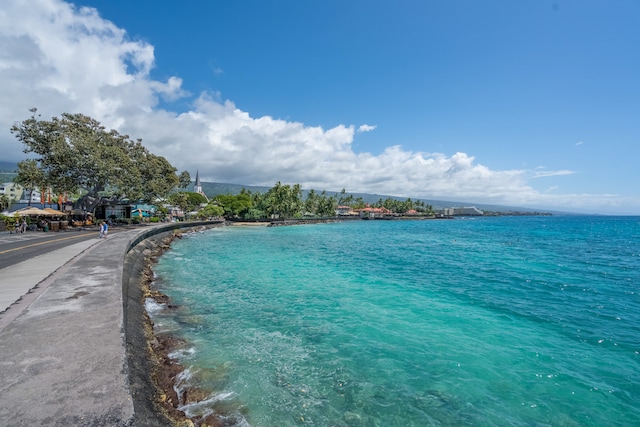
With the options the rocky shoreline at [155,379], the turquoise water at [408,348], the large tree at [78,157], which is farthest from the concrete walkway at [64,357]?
the large tree at [78,157]

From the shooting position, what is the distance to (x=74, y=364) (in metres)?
4.27

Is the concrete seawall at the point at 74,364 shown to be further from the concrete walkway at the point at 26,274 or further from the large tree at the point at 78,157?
the large tree at the point at 78,157

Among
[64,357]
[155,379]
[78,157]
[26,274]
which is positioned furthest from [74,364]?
[78,157]

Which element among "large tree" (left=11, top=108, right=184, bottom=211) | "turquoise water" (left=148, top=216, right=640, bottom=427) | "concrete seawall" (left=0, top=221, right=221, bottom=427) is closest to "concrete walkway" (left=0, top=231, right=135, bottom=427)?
"concrete seawall" (left=0, top=221, right=221, bottom=427)

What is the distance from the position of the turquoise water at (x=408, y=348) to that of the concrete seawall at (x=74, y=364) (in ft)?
5.27

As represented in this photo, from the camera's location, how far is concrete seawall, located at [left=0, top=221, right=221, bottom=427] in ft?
10.8

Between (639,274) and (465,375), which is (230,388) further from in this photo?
(639,274)

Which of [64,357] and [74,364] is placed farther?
[64,357]

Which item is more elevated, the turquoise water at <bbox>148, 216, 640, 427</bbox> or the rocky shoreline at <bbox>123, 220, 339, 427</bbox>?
the rocky shoreline at <bbox>123, 220, 339, 427</bbox>

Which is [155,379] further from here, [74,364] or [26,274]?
[26,274]

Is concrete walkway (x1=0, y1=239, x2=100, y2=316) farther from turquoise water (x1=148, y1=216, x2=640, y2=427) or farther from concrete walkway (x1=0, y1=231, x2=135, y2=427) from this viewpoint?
turquoise water (x1=148, y1=216, x2=640, y2=427)

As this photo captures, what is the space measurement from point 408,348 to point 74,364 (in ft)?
23.5

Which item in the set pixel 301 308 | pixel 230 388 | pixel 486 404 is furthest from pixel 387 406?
pixel 301 308

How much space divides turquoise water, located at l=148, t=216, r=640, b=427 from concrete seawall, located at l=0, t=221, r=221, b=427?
1.61 metres
